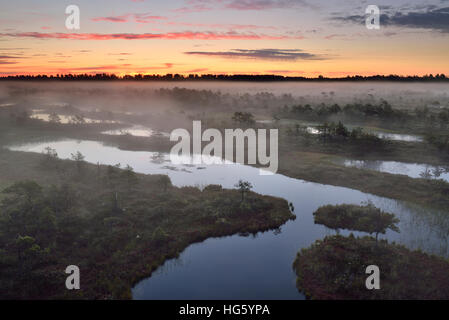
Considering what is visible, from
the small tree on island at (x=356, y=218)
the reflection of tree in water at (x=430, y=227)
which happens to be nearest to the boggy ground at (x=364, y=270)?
the reflection of tree in water at (x=430, y=227)

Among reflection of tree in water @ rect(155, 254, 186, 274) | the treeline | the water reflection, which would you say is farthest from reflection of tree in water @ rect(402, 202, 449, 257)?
the treeline

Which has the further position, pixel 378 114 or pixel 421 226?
pixel 378 114

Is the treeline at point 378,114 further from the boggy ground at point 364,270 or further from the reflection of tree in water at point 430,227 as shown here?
the boggy ground at point 364,270

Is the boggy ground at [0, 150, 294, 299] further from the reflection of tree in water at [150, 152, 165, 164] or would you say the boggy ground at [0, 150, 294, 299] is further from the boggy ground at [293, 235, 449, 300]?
the reflection of tree in water at [150, 152, 165, 164]

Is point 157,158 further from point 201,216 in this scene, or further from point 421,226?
point 421,226

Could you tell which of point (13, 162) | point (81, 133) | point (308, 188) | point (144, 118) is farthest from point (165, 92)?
point (308, 188)

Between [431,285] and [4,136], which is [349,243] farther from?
[4,136]

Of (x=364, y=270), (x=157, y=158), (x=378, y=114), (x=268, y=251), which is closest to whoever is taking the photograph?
(x=364, y=270)

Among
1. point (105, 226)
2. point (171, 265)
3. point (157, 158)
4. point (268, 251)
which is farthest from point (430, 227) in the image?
point (157, 158)
